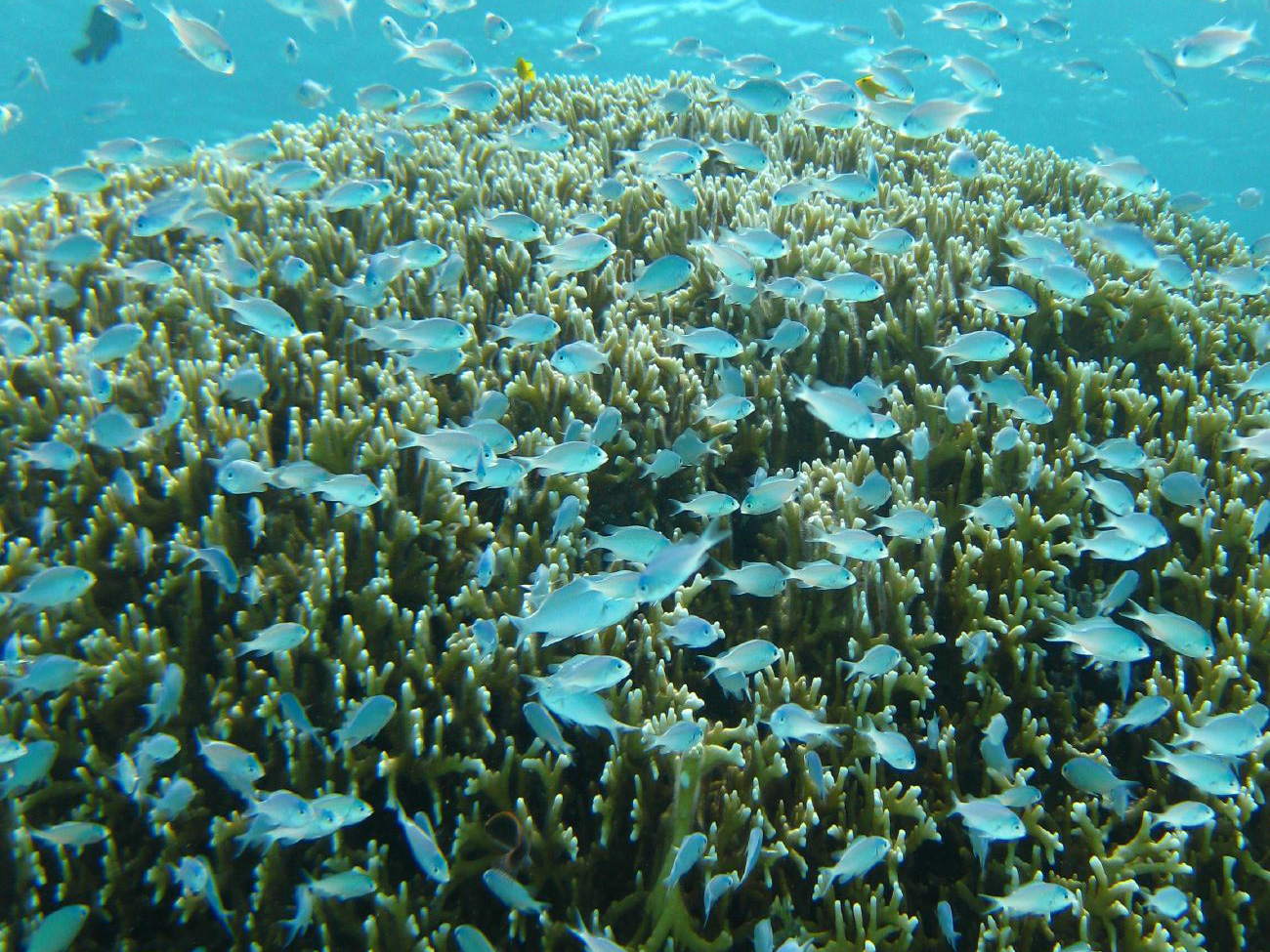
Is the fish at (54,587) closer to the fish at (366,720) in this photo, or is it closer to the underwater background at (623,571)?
the underwater background at (623,571)

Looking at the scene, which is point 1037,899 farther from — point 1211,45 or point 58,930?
point 1211,45

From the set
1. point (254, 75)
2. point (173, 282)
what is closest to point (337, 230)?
point (173, 282)

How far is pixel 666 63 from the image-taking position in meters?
37.5

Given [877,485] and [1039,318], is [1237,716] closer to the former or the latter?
[877,485]

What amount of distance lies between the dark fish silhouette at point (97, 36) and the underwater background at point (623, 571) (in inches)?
175

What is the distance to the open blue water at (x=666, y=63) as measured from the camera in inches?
1247

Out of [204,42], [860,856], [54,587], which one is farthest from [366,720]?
[204,42]

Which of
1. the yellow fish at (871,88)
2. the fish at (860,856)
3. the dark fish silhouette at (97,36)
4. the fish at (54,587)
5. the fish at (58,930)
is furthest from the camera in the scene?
the dark fish silhouette at (97,36)

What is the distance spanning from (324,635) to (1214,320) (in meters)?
6.68

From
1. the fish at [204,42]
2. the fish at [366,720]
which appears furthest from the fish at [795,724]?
the fish at [204,42]

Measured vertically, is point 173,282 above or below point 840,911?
above

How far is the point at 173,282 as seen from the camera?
16.0 ft

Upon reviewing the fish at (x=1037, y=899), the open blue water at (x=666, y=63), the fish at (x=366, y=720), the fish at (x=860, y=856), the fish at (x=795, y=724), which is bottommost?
the fish at (x=1037, y=899)

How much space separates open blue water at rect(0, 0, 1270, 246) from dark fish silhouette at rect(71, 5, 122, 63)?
2632 cm
